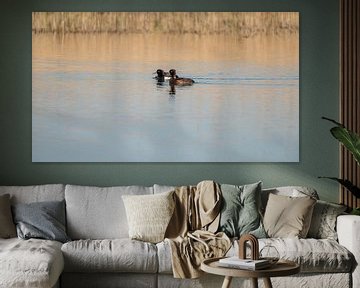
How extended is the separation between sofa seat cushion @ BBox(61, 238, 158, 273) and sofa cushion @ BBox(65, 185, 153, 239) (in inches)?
22.6

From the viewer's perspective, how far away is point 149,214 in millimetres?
6570

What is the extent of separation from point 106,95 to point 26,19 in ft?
3.21

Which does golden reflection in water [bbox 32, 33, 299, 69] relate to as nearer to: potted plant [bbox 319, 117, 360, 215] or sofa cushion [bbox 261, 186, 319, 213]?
potted plant [bbox 319, 117, 360, 215]

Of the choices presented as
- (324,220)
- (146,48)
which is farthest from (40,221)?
(324,220)

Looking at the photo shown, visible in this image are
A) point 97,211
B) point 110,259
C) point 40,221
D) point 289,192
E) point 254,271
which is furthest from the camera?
point 289,192

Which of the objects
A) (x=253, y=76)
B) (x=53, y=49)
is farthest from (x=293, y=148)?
(x=53, y=49)

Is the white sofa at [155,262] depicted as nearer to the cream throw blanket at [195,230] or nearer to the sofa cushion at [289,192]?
the cream throw blanket at [195,230]

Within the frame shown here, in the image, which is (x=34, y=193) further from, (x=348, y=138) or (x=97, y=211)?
(x=348, y=138)

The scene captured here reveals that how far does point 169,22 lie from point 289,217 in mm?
2048

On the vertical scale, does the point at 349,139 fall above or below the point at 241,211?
above

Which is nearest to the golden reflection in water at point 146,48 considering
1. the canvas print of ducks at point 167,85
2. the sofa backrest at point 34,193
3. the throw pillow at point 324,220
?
the canvas print of ducks at point 167,85

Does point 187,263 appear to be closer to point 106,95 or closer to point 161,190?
point 161,190

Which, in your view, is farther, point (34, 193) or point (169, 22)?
point (169, 22)

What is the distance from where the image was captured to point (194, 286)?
6.04 m
